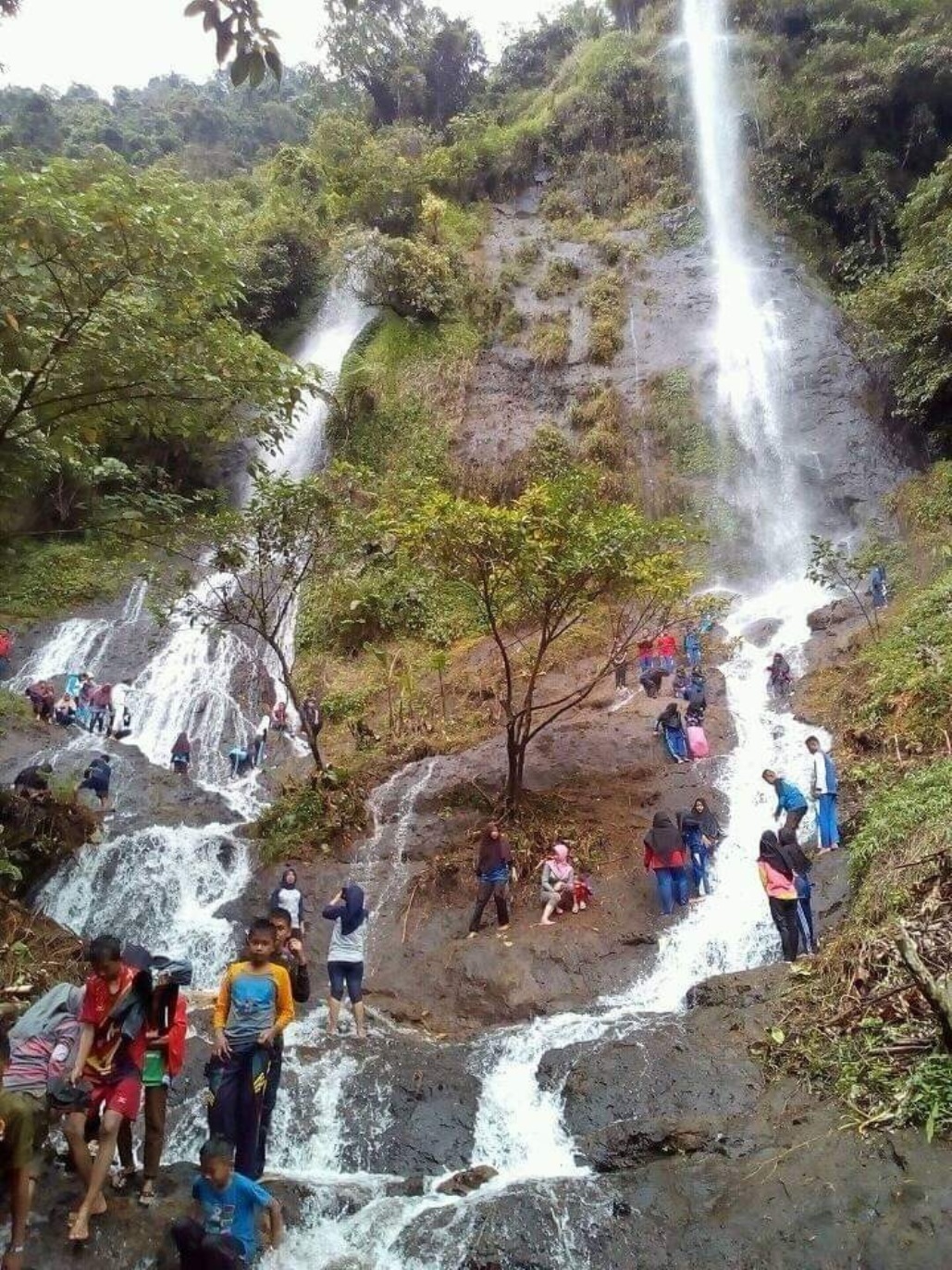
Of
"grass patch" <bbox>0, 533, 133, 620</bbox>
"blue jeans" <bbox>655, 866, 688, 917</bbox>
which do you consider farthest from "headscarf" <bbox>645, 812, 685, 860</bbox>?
"grass patch" <bbox>0, 533, 133, 620</bbox>

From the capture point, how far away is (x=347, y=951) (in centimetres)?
738

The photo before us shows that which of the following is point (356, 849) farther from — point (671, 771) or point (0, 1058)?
point (0, 1058)

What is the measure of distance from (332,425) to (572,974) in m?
20.1

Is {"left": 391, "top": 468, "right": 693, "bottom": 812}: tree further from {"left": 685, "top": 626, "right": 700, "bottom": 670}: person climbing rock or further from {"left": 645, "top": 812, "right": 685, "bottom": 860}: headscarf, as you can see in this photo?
{"left": 685, "top": 626, "right": 700, "bottom": 670}: person climbing rock

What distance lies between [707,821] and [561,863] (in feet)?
6.58

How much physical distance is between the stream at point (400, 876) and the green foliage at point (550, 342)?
177 inches

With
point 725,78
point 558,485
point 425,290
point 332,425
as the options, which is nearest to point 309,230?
point 425,290

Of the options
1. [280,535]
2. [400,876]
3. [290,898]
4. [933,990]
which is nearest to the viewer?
[933,990]

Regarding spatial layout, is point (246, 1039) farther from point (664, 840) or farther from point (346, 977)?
point (664, 840)

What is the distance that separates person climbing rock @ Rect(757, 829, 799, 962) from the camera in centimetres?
730

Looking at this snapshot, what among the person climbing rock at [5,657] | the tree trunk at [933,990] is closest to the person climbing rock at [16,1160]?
the tree trunk at [933,990]

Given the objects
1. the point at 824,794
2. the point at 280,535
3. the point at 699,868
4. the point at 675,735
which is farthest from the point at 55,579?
the point at 824,794

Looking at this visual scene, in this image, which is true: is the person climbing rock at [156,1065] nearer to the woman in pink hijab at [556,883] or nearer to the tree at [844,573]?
the woman in pink hijab at [556,883]

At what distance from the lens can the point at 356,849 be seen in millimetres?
11578
